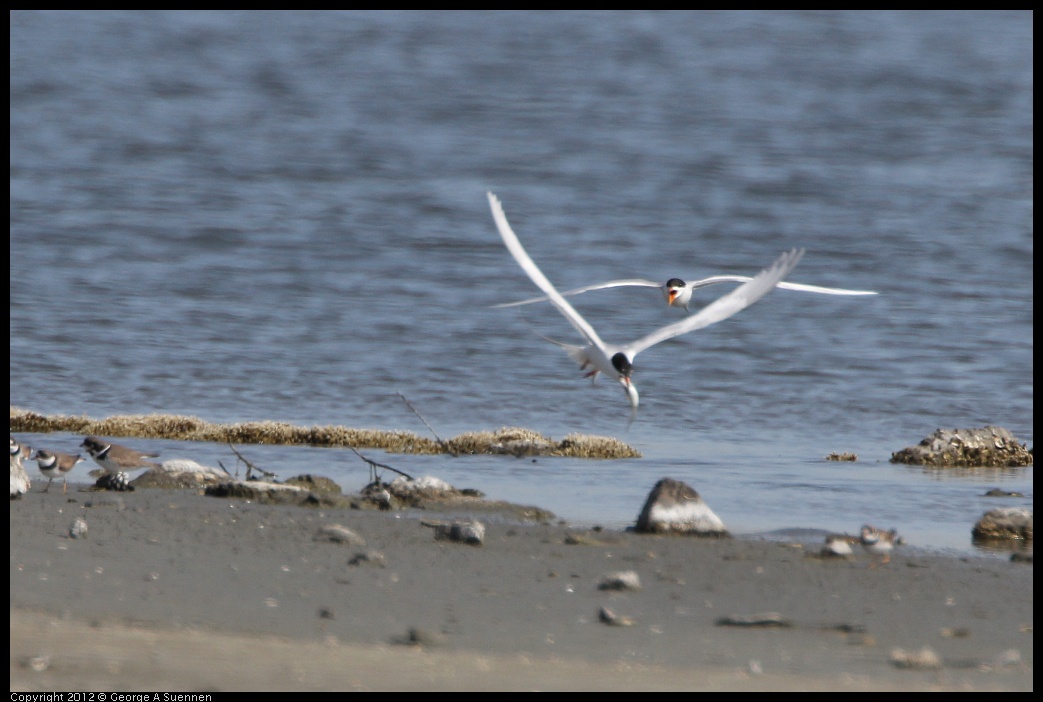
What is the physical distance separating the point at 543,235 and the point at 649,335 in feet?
41.4

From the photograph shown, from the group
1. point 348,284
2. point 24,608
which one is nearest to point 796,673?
point 24,608

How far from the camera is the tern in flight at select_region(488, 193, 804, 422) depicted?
6.19m

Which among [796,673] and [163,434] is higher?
[796,673]

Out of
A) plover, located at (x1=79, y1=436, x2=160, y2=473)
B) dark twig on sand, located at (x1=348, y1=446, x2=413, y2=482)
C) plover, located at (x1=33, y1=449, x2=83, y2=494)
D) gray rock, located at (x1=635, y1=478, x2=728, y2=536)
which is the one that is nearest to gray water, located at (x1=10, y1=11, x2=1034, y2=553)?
dark twig on sand, located at (x1=348, y1=446, x2=413, y2=482)

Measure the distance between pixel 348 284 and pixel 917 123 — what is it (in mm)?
14139

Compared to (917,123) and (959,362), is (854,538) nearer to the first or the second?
(959,362)

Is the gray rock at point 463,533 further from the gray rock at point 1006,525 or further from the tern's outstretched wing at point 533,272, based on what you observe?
the gray rock at point 1006,525

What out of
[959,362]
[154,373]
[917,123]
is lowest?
[154,373]

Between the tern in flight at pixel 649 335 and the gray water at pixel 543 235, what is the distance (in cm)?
115

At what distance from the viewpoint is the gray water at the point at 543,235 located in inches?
433

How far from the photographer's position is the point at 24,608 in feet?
16.8

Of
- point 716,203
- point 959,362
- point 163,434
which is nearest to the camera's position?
point 163,434

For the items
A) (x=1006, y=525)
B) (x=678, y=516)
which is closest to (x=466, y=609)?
(x=678, y=516)

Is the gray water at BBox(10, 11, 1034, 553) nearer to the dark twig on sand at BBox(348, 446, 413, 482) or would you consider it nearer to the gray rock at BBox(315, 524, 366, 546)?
the dark twig on sand at BBox(348, 446, 413, 482)
